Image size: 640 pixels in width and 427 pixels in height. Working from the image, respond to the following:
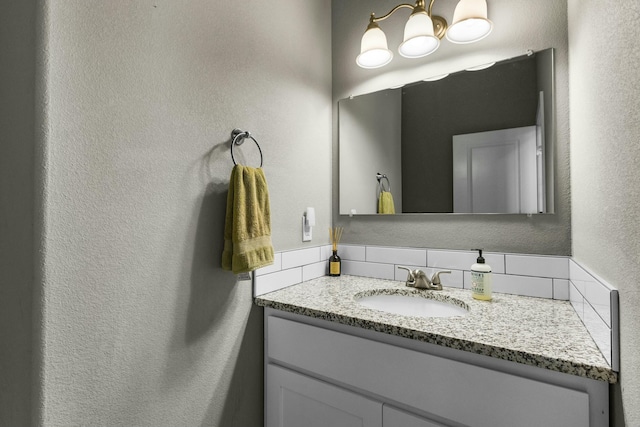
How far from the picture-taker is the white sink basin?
123 cm

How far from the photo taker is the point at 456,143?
54.6 inches

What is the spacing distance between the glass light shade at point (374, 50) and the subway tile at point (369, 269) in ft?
3.19

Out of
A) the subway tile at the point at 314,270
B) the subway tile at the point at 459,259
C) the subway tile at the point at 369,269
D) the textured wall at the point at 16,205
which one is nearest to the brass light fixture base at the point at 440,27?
the subway tile at the point at 459,259

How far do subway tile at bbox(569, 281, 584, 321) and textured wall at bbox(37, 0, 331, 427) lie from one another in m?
1.07

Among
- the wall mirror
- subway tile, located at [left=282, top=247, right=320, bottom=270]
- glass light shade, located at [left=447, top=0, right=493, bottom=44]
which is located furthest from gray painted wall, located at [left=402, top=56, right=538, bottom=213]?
subway tile, located at [left=282, top=247, right=320, bottom=270]

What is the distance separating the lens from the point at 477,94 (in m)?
1.34

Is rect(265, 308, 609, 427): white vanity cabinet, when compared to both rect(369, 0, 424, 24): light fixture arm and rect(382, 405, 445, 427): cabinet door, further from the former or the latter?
rect(369, 0, 424, 24): light fixture arm

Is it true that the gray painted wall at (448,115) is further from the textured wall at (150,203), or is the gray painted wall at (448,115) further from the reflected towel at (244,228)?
the reflected towel at (244,228)

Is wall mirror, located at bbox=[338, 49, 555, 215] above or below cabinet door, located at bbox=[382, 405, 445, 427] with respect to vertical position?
above

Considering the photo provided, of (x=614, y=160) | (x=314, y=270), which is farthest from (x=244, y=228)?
(x=614, y=160)

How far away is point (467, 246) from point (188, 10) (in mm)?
1368

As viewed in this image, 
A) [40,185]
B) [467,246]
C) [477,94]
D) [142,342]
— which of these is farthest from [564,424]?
[40,185]

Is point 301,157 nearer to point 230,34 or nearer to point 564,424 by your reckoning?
point 230,34

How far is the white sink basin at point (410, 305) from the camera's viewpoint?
1.23m
